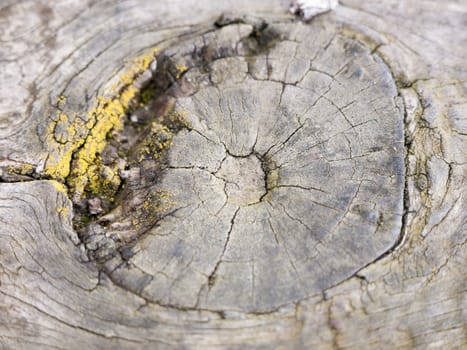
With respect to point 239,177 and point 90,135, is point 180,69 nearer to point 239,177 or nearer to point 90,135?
point 90,135

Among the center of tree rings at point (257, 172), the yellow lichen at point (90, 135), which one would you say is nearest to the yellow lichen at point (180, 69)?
the center of tree rings at point (257, 172)

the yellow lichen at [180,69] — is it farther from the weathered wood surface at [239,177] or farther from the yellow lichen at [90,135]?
the yellow lichen at [90,135]

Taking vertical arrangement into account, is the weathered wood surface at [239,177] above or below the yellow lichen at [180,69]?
below

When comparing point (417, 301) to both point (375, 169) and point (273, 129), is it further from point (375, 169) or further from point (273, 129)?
point (273, 129)

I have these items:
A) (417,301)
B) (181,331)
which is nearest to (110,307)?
(181,331)

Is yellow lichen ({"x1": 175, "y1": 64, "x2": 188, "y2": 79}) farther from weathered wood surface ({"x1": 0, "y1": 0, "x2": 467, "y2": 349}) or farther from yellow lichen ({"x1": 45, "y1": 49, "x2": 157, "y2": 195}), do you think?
yellow lichen ({"x1": 45, "y1": 49, "x2": 157, "y2": 195})

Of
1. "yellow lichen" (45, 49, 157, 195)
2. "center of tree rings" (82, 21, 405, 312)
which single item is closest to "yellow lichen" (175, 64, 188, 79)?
"center of tree rings" (82, 21, 405, 312)

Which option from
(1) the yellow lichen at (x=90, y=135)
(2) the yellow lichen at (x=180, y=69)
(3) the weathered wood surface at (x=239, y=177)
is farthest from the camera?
(2) the yellow lichen at (x=180, y=69)
